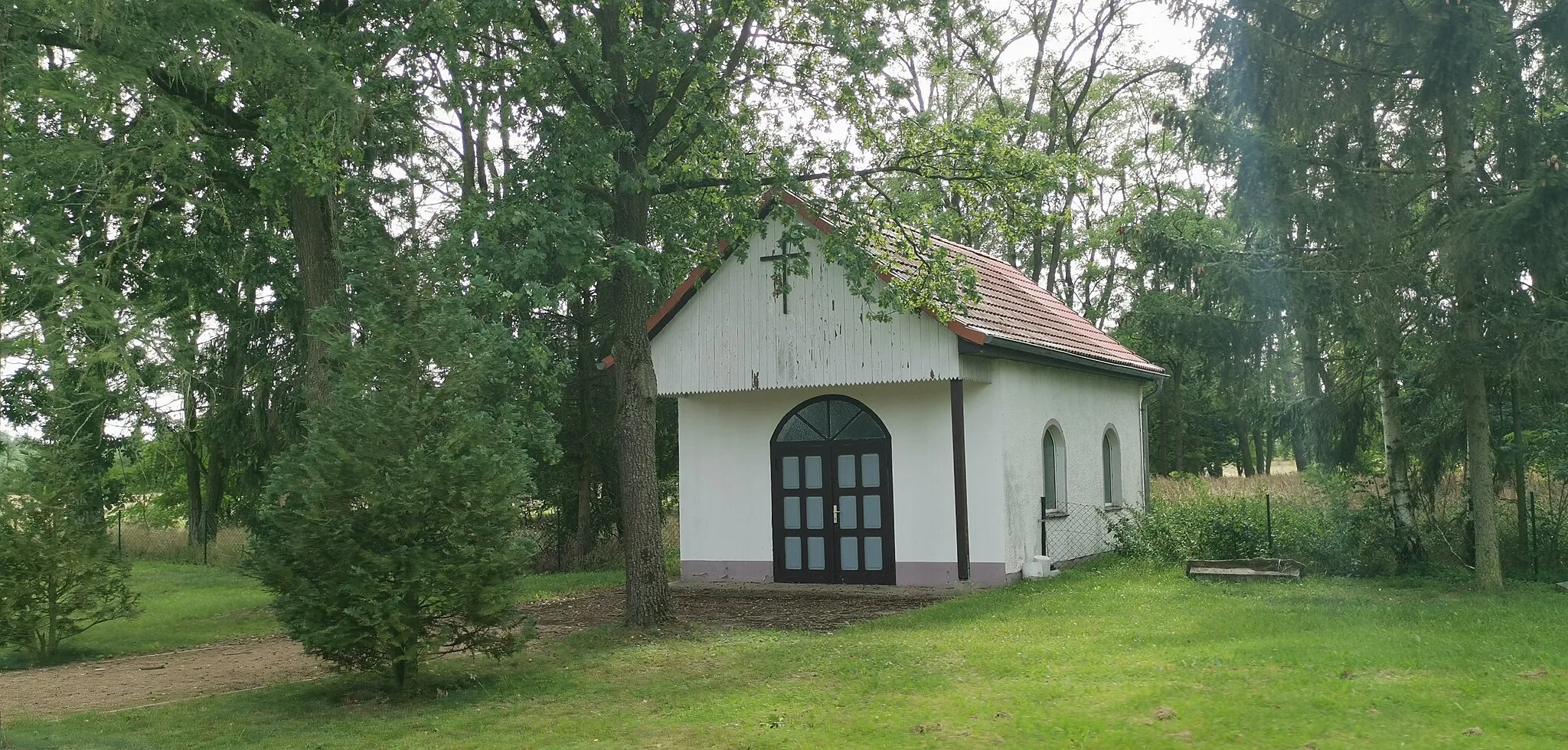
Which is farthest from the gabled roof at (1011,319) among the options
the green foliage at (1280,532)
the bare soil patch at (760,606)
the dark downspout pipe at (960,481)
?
the bare soil patch at (760,606)

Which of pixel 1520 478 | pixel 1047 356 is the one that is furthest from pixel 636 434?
pixel 1520 478

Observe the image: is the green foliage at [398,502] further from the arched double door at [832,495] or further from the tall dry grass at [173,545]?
the tall dry grass at [173,545]

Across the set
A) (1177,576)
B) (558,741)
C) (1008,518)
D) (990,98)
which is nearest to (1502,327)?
(1177,576)

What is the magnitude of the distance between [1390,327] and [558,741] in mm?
10893

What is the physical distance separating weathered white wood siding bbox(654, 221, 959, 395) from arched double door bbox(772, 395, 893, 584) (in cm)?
109

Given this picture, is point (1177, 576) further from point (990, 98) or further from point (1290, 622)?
point (990, 98)

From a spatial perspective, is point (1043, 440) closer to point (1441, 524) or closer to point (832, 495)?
point (832, 495)

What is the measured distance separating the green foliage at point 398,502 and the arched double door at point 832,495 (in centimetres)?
835

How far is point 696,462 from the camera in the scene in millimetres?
18781

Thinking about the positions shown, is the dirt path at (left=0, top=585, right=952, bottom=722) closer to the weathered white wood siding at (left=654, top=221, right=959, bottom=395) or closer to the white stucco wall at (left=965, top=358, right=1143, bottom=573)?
the white stucco wall at (left=965, top=358, right=1143, bottom=573)

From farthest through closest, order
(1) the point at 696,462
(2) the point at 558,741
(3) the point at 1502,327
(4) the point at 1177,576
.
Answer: (1) the point at 696,462 < (4) the point at 1177,576 < (3) the point at 1502,327 < (2) the point at 558,741

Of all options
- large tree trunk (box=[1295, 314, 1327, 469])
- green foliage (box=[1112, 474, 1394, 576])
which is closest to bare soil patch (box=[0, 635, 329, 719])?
large tree trunk (box=[1295, 314, 1327, 469])

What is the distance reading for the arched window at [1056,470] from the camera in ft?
60.7

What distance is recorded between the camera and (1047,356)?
17719 mm
